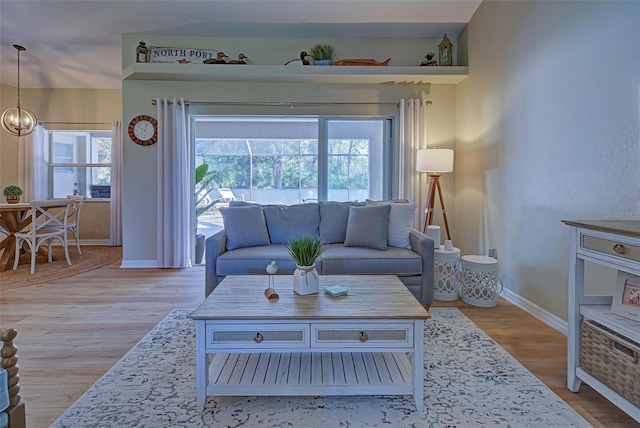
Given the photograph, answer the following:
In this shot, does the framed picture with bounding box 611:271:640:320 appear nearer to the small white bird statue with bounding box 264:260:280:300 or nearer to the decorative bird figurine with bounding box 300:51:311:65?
the small white bird statue with bounding box 264:260:280:300

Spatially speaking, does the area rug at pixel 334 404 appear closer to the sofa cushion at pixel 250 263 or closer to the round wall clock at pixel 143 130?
the sofa cushion at pixel 250 263

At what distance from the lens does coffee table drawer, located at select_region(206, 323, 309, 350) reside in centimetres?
162

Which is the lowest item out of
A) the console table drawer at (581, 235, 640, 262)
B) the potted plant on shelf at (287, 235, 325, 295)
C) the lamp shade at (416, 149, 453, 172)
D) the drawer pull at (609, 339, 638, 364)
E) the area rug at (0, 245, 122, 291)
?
the area rug at (0, 245, 122, 291)

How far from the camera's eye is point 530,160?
3.00 m

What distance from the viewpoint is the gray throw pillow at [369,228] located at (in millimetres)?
3123

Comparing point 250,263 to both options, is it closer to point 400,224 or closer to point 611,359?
point 400,224

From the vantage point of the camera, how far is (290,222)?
11.2ft

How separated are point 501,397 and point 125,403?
1823 millimetres

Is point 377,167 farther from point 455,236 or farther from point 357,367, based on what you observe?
point 357,367

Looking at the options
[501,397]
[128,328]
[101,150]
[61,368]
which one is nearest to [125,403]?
[61,368]

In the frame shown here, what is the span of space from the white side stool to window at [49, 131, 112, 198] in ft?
19.7

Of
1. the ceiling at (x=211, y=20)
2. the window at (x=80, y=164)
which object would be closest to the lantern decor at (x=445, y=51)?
the ceiling at (x=211, y=20)

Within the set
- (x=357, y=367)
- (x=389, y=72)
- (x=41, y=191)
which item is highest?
(x=389, y=72)

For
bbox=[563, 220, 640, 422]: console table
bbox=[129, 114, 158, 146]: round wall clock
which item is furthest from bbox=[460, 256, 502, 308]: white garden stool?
bbox=[129, 114, 158, 146]: round wall clock
